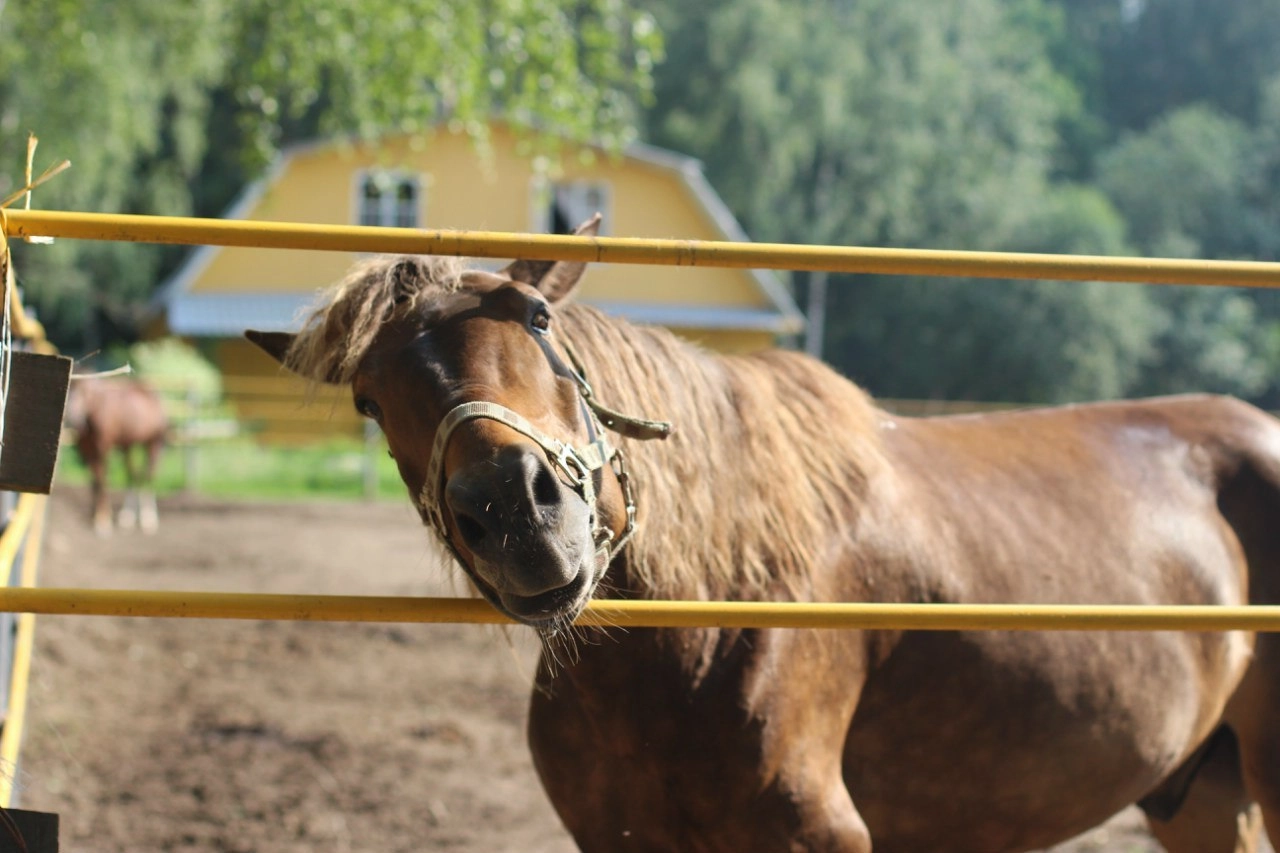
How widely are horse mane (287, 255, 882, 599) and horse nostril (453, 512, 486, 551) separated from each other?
443 mm

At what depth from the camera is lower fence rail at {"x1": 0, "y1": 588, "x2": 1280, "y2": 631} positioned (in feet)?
5.69

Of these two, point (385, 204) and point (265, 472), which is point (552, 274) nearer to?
point (265, 472)

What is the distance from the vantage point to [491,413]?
6.02ft

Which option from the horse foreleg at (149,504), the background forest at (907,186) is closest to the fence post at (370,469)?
the horse foreleg at (149,504)

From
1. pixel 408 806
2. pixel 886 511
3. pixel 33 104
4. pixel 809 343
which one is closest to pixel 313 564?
pixel 408 806

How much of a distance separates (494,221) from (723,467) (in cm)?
2348

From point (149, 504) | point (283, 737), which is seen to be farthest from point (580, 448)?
point (149, 504)

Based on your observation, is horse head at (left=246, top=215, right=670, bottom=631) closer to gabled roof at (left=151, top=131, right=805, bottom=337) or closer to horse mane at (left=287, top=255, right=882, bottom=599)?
horse mane at (left=287, top=255, right=882, bottom=599)

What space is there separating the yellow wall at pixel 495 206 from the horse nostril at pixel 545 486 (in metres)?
22.7

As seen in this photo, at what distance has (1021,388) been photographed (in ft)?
112

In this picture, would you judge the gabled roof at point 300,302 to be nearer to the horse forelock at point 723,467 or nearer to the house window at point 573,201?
the house window at point 573,201

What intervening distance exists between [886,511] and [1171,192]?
4210cm

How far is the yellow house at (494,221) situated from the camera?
24.4 m

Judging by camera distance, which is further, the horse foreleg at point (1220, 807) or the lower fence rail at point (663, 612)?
the horse foreleg at point (1220, 807)
